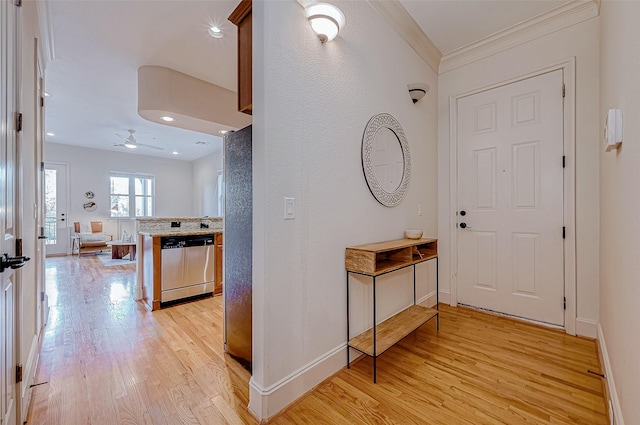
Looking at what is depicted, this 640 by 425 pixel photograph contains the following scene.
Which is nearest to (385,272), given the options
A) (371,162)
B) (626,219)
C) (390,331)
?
(390,331)

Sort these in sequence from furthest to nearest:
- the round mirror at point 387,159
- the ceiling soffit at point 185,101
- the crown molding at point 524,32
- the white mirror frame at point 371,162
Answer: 1. the ceiling soffit at point 185,101
2. the crown molding at point 524,32
3. the round mirror at point 387,159
4. the white mirror frame at point 371,162

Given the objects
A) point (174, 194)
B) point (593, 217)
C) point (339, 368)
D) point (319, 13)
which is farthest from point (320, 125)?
point (174, 194)

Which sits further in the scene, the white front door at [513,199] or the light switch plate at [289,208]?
the white front door at [513,199]

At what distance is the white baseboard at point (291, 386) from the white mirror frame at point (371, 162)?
118cm

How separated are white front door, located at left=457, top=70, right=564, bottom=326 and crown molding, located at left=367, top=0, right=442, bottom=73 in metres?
0.58

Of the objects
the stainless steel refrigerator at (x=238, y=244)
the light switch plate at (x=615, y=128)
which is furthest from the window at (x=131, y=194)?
the light switch plate at (x=615, y=128)

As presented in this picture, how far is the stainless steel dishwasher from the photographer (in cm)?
315

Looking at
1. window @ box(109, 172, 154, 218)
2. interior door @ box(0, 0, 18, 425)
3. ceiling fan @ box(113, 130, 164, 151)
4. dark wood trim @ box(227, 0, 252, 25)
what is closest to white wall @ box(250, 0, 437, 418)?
dark wood trim @ box(227, 0, 252, 25)

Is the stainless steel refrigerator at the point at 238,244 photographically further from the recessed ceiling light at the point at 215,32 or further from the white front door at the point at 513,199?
the white front door at the point at 513,199

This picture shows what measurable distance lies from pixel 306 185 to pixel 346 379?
126 cm

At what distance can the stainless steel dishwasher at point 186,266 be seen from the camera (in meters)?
3.15

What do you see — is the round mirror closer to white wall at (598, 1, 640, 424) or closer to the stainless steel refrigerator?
the stainless steel refrigerator

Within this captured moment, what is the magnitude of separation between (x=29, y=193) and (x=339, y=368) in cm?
248

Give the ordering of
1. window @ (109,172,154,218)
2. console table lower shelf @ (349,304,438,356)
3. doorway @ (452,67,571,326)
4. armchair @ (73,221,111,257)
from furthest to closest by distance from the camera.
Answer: window @ (109,172,154,218), armchair @ (73,221,111,257), doorway @ (452,67,571,326), console table lower shelf @ (349,304,438,356)
